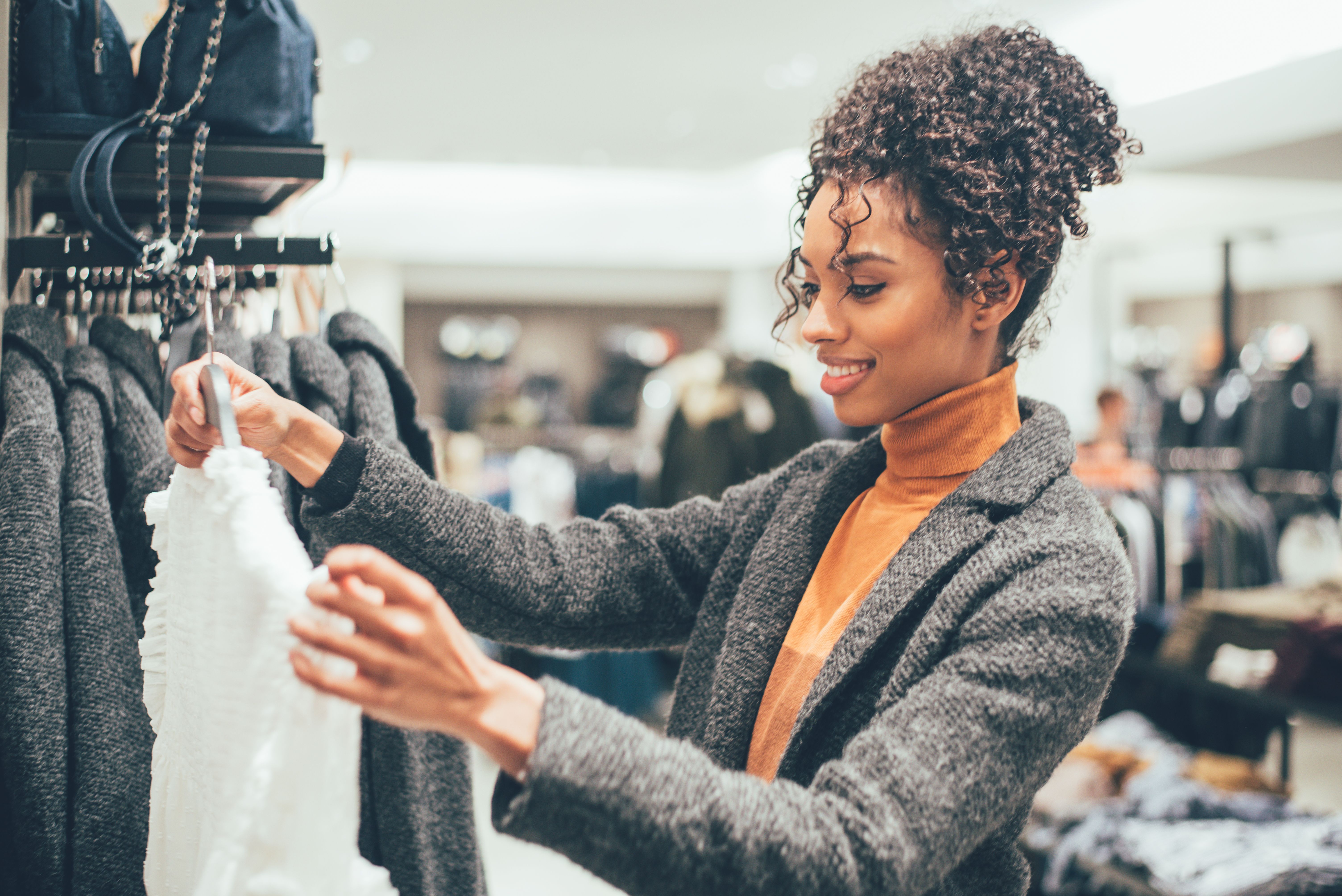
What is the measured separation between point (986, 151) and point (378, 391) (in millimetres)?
676

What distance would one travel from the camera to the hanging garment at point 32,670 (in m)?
0.86

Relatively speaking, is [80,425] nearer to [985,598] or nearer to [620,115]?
[985,598]

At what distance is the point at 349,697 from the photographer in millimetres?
559

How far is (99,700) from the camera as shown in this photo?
2.95 ft

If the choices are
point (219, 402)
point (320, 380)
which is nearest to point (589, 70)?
point (320, 380)

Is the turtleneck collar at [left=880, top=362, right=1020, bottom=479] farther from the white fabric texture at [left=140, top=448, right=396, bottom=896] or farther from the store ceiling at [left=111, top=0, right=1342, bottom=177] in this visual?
the store ceiling at [left=111, top=0, right=1342, bottom=177]

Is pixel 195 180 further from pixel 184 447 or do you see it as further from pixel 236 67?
pixel 184 447

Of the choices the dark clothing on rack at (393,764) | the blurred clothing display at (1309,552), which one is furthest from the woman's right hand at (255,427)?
the blurred clothing display at (1309,552)

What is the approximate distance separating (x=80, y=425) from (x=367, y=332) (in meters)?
0.31

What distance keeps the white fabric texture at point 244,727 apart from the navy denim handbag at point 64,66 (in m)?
0.47

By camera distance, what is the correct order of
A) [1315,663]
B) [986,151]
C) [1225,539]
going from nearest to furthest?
[986,151] → [1315,663] → [1225,539]

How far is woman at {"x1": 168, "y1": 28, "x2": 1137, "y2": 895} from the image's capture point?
599mm

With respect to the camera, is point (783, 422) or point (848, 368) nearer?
point (848, 368)

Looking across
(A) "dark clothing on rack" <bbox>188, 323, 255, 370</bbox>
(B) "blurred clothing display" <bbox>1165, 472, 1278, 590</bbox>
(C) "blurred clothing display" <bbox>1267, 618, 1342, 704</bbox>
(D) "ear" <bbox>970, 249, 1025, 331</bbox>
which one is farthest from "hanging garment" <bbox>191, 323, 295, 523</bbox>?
(B) "blurred clothing display" <bbox>1165, 472, 1278, 590</bbox>
